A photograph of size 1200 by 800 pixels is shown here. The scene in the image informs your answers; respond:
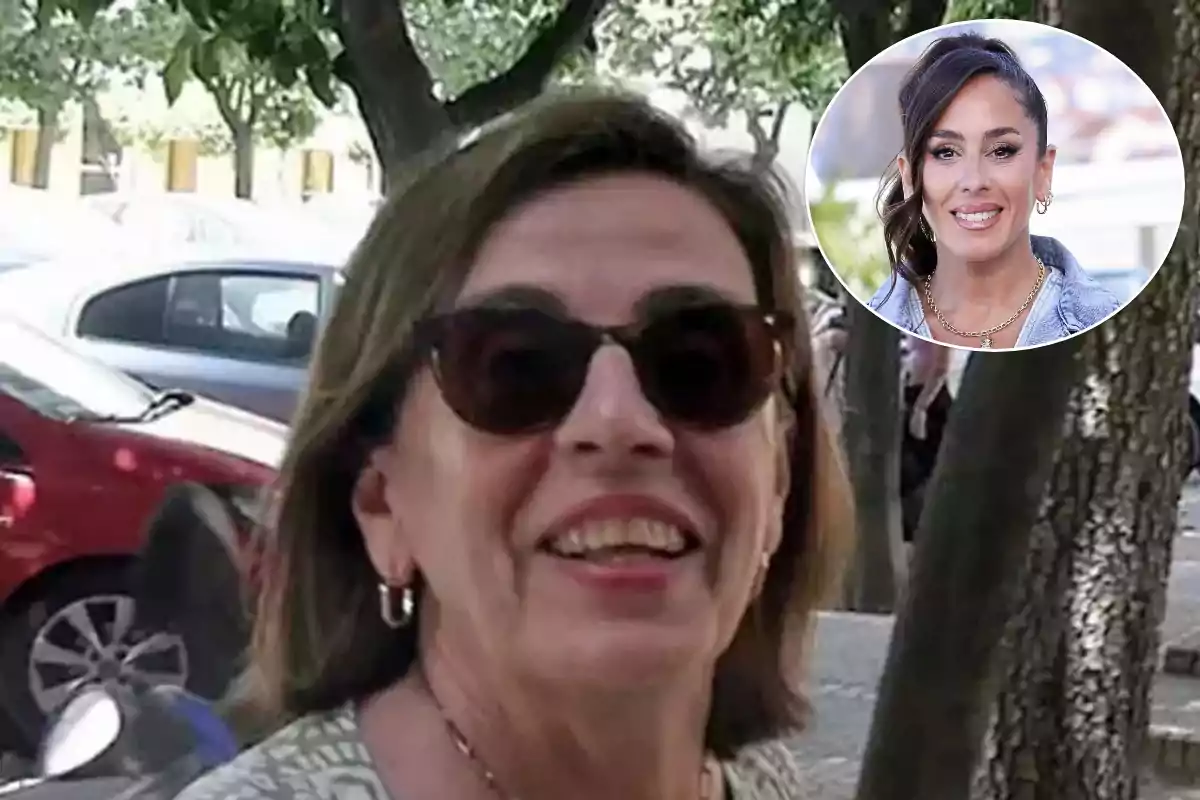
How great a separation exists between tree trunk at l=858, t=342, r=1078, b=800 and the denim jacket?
0.08 ft

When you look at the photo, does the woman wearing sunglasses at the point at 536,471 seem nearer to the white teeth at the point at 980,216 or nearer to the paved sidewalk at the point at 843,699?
the paved sidewalk at the point at 843,699

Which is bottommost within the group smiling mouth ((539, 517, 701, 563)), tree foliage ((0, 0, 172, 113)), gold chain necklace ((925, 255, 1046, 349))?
smiling mouth ((539, 517, 701, 563))

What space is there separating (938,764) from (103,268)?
0.94 m

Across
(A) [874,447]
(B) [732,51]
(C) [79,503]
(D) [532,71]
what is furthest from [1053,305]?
(C) [79,503]

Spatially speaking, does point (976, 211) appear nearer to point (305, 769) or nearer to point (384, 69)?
point (384, 69)

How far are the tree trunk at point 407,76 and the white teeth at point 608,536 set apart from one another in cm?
39

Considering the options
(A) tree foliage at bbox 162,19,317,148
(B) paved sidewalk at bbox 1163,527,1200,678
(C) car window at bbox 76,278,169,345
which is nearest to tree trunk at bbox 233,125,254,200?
(A) tree foliage at bbox 162,19,317,148

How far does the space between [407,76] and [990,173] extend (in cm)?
53

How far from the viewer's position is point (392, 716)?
0.81 m

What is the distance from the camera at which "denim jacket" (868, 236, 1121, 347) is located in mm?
1244

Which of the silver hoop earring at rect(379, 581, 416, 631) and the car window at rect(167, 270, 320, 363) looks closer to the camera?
the silver hoop earring at rect(379, 581, 416, 631)

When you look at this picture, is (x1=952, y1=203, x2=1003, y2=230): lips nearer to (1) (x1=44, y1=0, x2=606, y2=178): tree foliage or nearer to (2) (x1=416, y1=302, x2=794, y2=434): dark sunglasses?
(1) (x1=44, y1=0, x2=606, y2=178): tree foliage

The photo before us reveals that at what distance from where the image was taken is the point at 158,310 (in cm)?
117

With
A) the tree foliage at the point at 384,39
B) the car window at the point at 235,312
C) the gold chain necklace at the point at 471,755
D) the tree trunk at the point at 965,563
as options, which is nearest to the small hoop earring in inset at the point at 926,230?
the tree trunk at the point at 965,563
